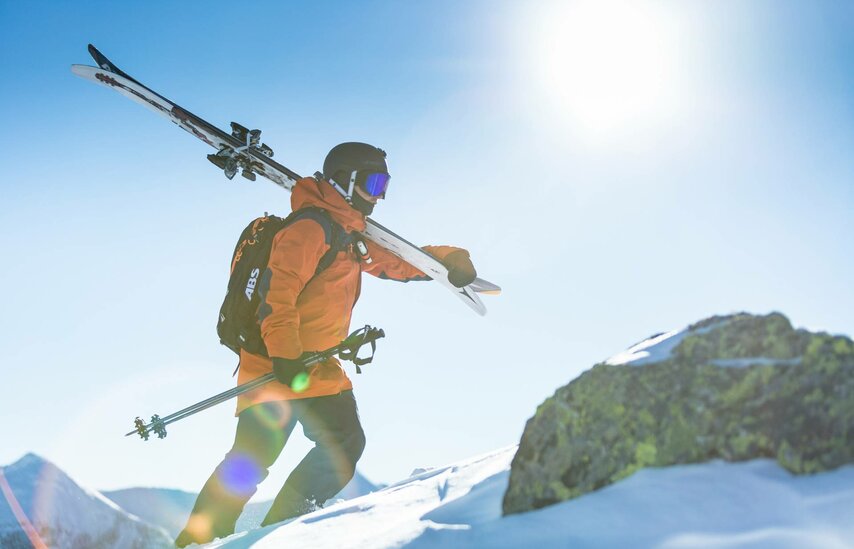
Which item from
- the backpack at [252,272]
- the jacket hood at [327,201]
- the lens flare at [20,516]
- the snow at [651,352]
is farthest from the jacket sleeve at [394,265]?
the lens flare at [20,516]

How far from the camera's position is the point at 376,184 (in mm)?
5777

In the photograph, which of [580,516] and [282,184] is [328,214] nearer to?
[282,184]

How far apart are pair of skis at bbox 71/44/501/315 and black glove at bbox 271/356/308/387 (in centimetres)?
226

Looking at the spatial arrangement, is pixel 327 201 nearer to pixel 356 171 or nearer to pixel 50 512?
pixel 356 171

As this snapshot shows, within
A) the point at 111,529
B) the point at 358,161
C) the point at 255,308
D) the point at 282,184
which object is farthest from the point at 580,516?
the point at 111,529

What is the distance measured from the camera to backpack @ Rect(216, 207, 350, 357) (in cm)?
499

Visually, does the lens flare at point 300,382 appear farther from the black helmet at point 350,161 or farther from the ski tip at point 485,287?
the ski tip at point 485,287

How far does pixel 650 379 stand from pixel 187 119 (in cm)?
676

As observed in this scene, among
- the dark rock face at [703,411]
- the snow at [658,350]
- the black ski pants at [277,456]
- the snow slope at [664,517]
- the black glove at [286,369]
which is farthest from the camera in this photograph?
the black glove at [286,369]

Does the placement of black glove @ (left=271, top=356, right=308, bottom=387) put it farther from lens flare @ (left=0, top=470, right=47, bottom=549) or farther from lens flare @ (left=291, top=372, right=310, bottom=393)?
lens flare @ (left=0, top=470, right=47, bottom=549)

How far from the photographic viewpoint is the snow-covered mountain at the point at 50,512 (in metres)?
7.56

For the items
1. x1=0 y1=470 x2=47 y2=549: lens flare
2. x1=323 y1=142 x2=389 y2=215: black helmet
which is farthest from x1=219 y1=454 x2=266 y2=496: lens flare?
x1=0 y1=470 x2=47 y2=549: lens flare

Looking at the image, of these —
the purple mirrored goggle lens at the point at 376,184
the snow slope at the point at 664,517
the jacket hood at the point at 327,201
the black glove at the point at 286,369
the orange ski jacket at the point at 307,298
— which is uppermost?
the purple mirrored goggle lens at the point at 376,184

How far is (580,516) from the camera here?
2324 millimetres
